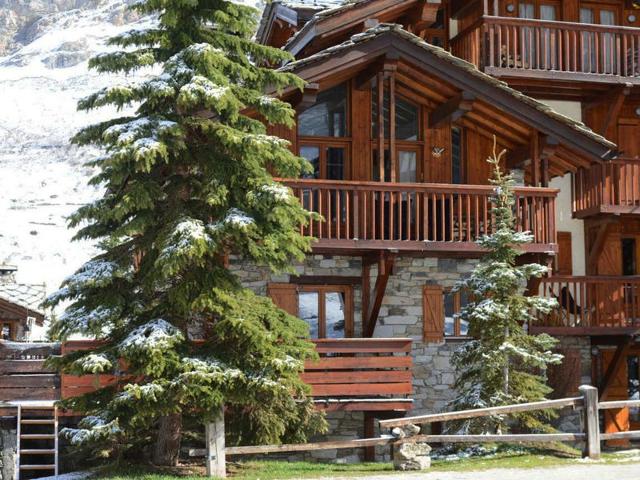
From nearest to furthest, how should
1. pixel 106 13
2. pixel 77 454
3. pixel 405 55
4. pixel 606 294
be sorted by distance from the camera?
pixel 77 454
pixel 405 55
pixel 606 294
pixel 106 13

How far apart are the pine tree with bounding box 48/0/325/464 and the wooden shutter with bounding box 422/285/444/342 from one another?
4.71m

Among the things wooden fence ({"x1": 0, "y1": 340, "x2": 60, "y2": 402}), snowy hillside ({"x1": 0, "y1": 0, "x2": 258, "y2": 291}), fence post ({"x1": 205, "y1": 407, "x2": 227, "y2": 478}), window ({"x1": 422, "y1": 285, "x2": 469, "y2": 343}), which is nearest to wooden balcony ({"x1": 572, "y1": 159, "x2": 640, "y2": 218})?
window ({"x1": 422, "y1": 285, "x2": 469, "y2": 343})

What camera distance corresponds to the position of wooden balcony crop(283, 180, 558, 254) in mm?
19172

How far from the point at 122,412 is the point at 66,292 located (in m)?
2.00

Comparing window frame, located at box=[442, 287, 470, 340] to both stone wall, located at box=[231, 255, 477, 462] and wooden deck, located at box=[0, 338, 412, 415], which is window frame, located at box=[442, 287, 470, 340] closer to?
stone wall, located at box=[231, 255, 477, 462]

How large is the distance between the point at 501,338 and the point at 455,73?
5.32 metres

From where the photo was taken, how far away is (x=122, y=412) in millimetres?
→ 15117

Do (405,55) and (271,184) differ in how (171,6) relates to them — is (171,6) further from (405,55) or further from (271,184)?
(405,55)

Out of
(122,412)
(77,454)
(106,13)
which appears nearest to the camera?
(122,412)

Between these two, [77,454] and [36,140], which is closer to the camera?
[77,454]

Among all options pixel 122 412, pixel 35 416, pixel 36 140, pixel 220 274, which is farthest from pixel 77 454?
pixel 36 140

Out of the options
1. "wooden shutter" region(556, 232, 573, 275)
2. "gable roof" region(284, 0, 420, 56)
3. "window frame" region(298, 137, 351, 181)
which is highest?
"gable roof" region(284, 0, 420, 56)

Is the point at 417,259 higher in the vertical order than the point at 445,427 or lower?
higher

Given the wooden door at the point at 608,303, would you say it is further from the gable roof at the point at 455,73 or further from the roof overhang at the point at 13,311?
the roof overhang at the point at 13,311
